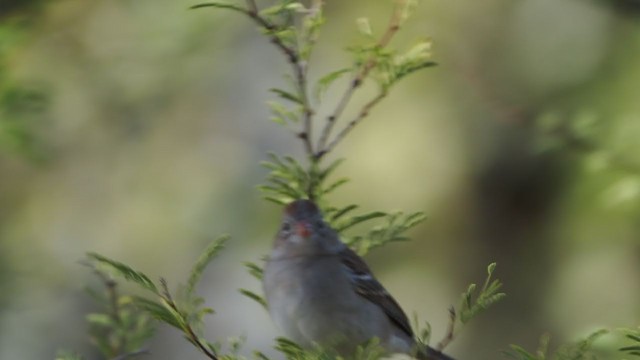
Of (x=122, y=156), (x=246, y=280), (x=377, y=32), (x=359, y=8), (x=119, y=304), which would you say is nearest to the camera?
(x=119, y=304)

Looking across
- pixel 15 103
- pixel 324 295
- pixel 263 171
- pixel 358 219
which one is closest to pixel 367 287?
pixel 324 295

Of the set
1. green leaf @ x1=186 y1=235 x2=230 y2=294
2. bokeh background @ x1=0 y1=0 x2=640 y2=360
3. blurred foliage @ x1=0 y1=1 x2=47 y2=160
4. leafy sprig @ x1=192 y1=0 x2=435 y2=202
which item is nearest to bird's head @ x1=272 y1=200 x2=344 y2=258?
leafy sprig @ x1=192 y1=0 x2=435 y2=202

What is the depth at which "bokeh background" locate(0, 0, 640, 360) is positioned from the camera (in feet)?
20.4

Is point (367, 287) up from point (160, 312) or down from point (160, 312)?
down

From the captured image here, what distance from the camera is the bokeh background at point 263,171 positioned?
6230mm

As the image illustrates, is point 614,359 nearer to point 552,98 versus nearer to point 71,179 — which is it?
point 552,98

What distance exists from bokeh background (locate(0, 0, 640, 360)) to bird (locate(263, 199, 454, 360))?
1767mm

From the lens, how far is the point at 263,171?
7309 millimetres

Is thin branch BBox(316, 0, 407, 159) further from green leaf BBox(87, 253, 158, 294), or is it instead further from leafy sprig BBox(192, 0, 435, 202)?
green leaf BBox(87, 253, 158, 294)

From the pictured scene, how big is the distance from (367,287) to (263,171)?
140 inches

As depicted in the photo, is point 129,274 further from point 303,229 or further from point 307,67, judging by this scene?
point 303,229

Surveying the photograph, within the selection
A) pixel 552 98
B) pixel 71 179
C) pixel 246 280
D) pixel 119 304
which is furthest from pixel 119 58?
pixel 119 304

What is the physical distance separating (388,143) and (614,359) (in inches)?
135

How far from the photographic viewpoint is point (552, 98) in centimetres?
644
